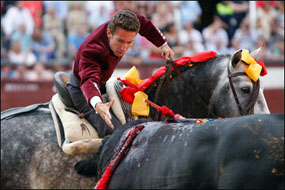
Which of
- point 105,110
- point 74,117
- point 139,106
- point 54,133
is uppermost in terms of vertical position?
point 105,110

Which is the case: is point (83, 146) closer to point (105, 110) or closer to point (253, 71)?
point (105, 110)

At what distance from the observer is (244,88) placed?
11.1ft

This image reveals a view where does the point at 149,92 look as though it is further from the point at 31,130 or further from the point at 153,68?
the point at 153,68

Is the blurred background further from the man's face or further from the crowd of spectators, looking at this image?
the man's face

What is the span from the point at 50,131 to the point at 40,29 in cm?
492

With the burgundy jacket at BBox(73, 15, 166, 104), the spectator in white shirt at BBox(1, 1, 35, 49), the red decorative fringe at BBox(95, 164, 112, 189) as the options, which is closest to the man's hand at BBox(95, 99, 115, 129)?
the burgundy jacket at BBox(73, 15, 166, 104)

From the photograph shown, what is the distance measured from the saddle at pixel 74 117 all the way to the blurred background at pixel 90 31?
14.9ft

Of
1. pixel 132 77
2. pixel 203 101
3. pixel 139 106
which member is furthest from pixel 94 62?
pixel 203 101

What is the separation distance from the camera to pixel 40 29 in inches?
323

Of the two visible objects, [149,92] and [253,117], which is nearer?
[253,117]

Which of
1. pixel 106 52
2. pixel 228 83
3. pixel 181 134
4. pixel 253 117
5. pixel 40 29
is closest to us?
pixel 253 117

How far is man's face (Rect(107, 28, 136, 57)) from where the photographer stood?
2944mm

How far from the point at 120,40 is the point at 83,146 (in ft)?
2.51

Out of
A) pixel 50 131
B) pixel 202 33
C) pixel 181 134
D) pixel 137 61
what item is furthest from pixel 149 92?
pixel 202 33
